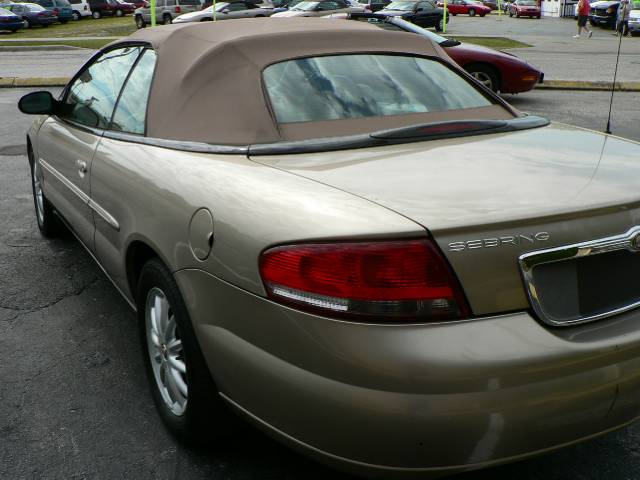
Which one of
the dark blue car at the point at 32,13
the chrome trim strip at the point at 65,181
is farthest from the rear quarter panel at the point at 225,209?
the dark blue car at the point at 32,13

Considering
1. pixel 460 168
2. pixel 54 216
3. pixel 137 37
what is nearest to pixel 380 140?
pixel 460 168

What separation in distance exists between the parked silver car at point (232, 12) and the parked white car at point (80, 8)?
62.6 feet

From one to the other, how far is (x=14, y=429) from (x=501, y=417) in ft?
6.47

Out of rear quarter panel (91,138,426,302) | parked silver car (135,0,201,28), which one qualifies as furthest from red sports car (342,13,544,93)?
parked silver car (135,0,201,28)

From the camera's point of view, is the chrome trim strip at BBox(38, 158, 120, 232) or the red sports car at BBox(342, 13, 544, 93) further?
the red sports car at BBox(342, 13, 544, 93)

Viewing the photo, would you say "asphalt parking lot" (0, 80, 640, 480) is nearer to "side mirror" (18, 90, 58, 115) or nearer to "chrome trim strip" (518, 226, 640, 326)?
"chrome trim strip" (518, 226, 640, 326)

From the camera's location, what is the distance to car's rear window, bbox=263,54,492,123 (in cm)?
306

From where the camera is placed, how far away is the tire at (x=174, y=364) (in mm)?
2570

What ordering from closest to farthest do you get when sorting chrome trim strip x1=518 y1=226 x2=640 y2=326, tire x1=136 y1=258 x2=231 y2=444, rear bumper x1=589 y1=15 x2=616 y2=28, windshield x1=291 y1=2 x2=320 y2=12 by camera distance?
1. chrome trim strip x1=518 y1=226 x2=640 y2=326
2. tire x1=136 y1=258 x2=231 y2=444
3. windshield x1=291 y1=2 x2=320 y2=12
4. rear bumper x1=589 y1=15 x2=616 y2=28

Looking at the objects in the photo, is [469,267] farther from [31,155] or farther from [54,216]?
[31,155]

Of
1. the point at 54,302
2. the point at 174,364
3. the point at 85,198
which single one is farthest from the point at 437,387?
the point at 54,302

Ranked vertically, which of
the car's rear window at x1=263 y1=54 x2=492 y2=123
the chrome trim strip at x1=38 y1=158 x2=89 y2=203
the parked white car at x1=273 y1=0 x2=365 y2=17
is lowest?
the parked white car at x1=273 y1=0 x2=365 y2=17

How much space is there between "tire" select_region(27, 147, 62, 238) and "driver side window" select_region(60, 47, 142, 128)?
0.96 meters

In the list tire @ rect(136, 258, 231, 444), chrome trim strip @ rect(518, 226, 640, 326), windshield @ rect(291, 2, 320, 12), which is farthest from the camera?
windshield @ rect(291, 2, 320, 12)
